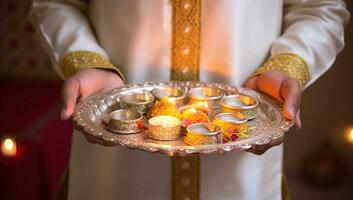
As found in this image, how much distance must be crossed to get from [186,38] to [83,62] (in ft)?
0.65

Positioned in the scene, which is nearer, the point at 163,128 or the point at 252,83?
the point at 163,128

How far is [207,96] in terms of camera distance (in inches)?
36.9

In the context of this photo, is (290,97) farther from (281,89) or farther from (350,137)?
(350,137)

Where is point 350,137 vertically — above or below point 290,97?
below

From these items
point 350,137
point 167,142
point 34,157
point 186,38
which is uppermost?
point 186,38

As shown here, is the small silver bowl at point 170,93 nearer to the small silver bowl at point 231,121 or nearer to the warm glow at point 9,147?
the small silver bowl at point 231,121

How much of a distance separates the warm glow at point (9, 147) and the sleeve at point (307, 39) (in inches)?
45.2

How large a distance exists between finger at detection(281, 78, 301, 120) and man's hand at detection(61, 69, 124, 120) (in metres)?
0.30

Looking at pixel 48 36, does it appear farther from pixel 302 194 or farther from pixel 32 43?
pixel 32 43

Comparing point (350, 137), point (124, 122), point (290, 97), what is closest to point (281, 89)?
point (290, 97)

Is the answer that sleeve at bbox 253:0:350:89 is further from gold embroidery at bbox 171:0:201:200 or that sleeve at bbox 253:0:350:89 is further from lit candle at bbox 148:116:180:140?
lit candle at bbox 148:116:180:140

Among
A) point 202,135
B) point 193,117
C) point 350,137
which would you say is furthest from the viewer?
point 350,137

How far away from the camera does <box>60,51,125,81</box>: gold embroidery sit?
0.96 m

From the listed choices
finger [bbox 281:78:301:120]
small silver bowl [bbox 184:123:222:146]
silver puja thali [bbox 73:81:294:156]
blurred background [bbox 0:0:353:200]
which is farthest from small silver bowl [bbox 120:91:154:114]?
blurred background [bbox 0:0:353:200]
